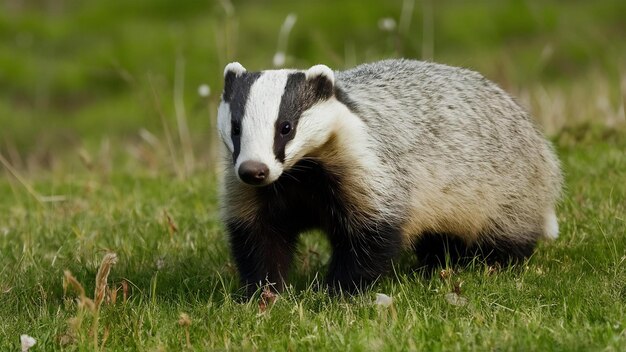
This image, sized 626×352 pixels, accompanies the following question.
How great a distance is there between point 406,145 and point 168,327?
1.53 metres

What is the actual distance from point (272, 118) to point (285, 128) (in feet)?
0.33

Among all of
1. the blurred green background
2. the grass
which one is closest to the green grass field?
the grass


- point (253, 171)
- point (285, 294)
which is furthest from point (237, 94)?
point (285, 294)

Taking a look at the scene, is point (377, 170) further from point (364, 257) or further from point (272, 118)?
point (272, 118)

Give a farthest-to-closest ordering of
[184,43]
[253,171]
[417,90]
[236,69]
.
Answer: [184,43]
[417,90]
[236,69]
[253,171]

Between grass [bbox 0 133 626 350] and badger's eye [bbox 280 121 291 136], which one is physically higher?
badger's eye [bbox 280 121 291 136]

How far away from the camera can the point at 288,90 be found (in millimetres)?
4605

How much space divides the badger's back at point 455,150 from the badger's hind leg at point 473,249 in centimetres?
4

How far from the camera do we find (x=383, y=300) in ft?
14.6

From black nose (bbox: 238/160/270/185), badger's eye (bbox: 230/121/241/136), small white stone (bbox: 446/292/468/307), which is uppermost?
badger's eye (bbox: 230/121/241/136)

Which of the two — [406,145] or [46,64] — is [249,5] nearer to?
[46,64]

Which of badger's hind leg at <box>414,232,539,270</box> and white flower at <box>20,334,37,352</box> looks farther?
badger's hind leg at <box>414,232,539,270</box>

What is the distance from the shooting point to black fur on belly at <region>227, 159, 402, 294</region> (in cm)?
489

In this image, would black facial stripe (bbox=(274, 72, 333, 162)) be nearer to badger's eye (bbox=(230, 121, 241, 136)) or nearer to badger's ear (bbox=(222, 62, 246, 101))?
badger's eye (bbox=(230, 121, 241, 136))
